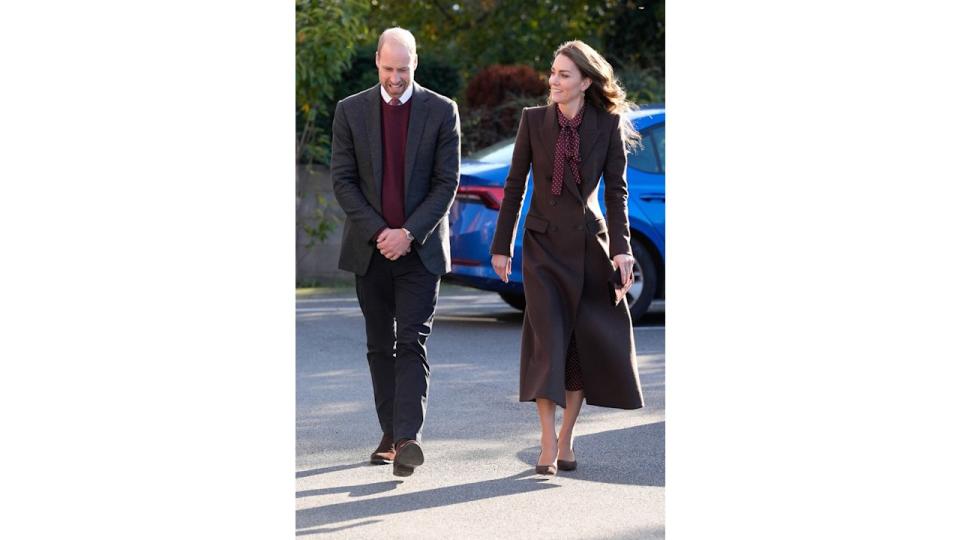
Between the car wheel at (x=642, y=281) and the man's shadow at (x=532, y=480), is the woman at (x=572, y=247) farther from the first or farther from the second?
the car wheel at (x=642, y=281)

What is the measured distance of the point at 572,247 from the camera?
6949 mm

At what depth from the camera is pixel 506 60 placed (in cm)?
2256

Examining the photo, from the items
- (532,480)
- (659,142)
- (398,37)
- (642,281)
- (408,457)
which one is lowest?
(532,480)

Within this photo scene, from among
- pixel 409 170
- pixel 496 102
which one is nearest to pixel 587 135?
pixel 409 170

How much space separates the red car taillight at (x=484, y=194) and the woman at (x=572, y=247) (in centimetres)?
420

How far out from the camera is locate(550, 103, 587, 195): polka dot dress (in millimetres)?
6887

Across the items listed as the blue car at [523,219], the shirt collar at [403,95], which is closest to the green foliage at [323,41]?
the blue car at [523,219]

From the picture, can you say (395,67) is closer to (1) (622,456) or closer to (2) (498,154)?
(1) (622,456)

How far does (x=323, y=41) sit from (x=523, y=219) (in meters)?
4.79

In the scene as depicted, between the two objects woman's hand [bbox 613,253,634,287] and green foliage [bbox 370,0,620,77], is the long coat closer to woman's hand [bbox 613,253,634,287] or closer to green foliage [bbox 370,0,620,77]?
woman's hand [bbox 613,253,634,287]

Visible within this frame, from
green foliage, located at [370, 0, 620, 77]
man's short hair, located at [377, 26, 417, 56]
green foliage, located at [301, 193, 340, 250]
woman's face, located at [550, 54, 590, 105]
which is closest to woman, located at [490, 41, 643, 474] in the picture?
woman's face, located at [550, 54, 590, 105]
